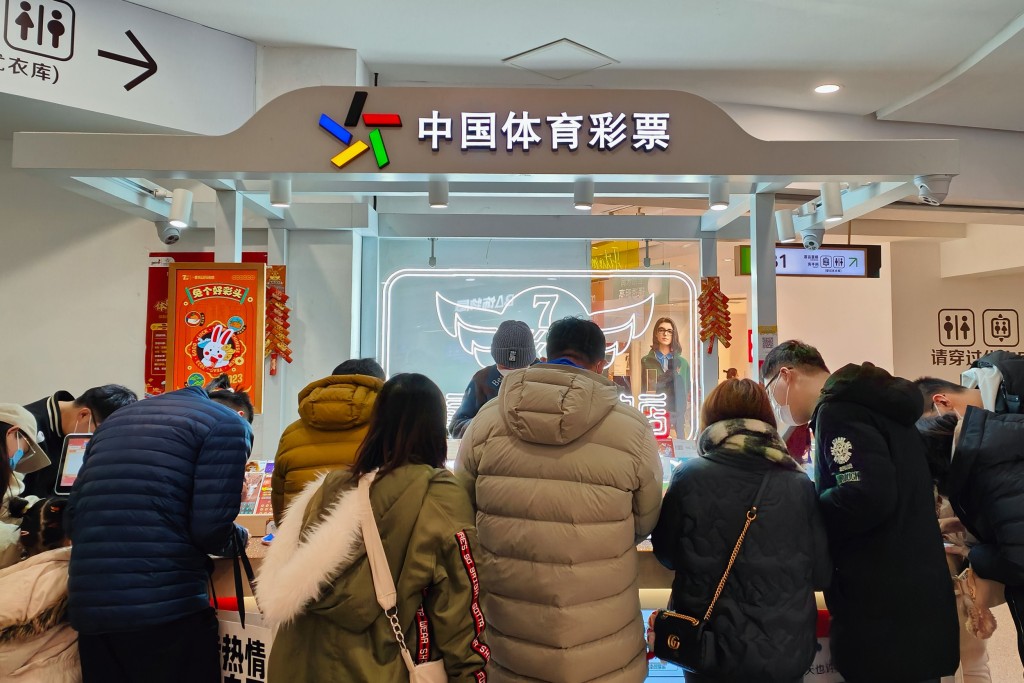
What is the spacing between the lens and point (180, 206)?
406 centimetres

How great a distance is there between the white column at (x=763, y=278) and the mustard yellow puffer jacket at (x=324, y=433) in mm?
2512

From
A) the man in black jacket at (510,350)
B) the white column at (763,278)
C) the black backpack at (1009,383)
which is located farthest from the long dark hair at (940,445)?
the man in black jacket at (510,350)

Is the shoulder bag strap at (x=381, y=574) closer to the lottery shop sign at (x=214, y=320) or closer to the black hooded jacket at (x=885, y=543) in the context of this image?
the black hooded jacket at (x=885, y=543)

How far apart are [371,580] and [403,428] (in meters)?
0.36

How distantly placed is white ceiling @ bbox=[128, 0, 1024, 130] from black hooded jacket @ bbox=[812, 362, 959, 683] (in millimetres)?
3192

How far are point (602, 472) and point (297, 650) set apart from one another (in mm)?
891

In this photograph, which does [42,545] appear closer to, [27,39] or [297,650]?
[297,650]

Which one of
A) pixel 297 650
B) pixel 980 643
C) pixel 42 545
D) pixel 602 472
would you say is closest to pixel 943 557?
pixel 980 643

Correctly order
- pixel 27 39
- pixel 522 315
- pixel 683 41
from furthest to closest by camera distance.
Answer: pixel 522 315 < pixel 683 41 < pixel 27 39

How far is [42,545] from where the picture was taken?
229cm

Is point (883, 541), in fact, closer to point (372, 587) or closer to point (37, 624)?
point (372, 587)

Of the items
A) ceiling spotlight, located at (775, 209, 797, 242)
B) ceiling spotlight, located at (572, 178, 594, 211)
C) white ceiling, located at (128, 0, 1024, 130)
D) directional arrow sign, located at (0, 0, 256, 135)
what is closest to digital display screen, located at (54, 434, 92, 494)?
ceiling spotlight, located at (572, 178, 594, 211)

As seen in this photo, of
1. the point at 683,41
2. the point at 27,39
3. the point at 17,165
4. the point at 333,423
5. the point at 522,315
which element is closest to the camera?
the point at 333,423

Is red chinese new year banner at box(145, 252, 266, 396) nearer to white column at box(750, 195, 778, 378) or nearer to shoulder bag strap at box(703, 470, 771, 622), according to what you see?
white column at box(750, 195, 778, 378)
